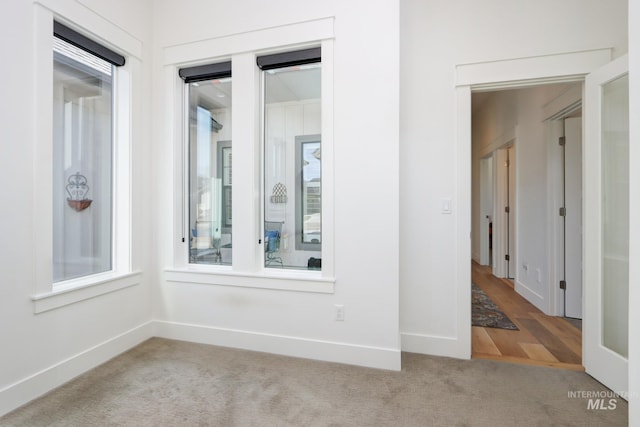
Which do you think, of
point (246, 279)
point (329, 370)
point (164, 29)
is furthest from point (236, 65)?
point (329, 370)

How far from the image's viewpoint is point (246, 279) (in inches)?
103

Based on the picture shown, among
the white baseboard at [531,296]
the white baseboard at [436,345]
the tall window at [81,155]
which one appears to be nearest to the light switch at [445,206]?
the white baseboard at [436,345]

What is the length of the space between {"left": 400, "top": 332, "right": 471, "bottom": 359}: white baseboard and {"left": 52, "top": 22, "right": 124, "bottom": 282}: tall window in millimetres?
2629

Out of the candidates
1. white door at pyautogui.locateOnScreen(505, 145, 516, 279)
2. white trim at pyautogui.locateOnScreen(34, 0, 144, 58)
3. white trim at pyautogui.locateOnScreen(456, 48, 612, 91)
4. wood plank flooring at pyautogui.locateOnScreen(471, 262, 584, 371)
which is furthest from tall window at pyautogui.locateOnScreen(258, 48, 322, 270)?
white door at pyautogui.locateOnScreen(505, 145, 516, 279)

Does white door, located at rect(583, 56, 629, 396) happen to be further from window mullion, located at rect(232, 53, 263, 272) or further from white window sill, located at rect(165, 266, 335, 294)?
window mullion, located at rect(232, 53, 263, 272)

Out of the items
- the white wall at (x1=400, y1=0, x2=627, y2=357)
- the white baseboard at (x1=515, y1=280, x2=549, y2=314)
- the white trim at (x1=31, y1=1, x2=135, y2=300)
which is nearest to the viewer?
the white trim at (x1=31, y1=1, x2=135, y2=300)

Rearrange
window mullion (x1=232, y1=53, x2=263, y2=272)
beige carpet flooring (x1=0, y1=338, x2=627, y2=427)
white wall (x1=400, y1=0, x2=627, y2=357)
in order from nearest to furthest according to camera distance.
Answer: beige carpet flooring (x1=0, y1=338, x2=627, y2=427), white wall (x1=400, y1=0, x2=627, y2=357), window mullion (x1=232, y1=53, x2=263, y2=272)

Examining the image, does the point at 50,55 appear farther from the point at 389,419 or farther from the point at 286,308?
the point at 389,419

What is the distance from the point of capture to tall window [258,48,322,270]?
8.59ft

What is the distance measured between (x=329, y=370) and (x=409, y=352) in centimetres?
74

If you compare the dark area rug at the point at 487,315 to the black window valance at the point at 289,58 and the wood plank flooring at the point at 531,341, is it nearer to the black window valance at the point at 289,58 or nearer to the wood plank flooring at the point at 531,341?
the wood plank flooring at the point at 531,341

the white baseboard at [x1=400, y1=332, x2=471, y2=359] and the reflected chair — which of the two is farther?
the reflected chair

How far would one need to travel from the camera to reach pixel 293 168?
106 inches

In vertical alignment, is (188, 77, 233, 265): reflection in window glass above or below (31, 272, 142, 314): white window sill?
above
